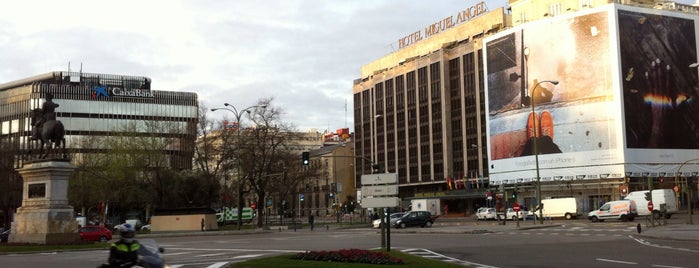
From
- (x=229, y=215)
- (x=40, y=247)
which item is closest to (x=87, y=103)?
(x=229, y=215)

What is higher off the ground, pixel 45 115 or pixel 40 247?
pixel 45 115

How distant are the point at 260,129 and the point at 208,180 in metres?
10.5

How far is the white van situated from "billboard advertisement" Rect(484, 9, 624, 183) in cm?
2775

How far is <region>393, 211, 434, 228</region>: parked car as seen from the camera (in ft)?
182

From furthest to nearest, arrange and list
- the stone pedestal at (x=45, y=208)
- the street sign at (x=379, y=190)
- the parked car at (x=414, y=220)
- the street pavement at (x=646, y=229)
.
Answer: the parked car at (x=414, y=220)
the street pavement at (x=646, y=229)
the stone pedestal at (x=45, y=208)
the street sign at (x=379, y=190)

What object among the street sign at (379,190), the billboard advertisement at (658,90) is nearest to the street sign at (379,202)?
the street sign at (379,190)

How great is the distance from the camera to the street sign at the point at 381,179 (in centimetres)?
2045

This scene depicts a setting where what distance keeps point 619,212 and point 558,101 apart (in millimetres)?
33754

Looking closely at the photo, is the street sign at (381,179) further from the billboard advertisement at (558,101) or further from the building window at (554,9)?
the building window at (554,9)

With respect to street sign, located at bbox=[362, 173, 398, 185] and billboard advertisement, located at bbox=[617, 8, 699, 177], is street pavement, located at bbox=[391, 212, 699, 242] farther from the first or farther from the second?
billboard advertisement, located at bbox=[617, 8, 699, 177]

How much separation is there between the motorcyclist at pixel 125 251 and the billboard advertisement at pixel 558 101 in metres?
80.4

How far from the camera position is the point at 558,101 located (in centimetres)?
8869

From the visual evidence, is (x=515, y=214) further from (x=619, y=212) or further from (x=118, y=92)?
(x=118, y=92)

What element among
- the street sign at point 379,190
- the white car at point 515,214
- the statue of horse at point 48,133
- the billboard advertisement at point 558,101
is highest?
the billboard advertisement at point 558,101
